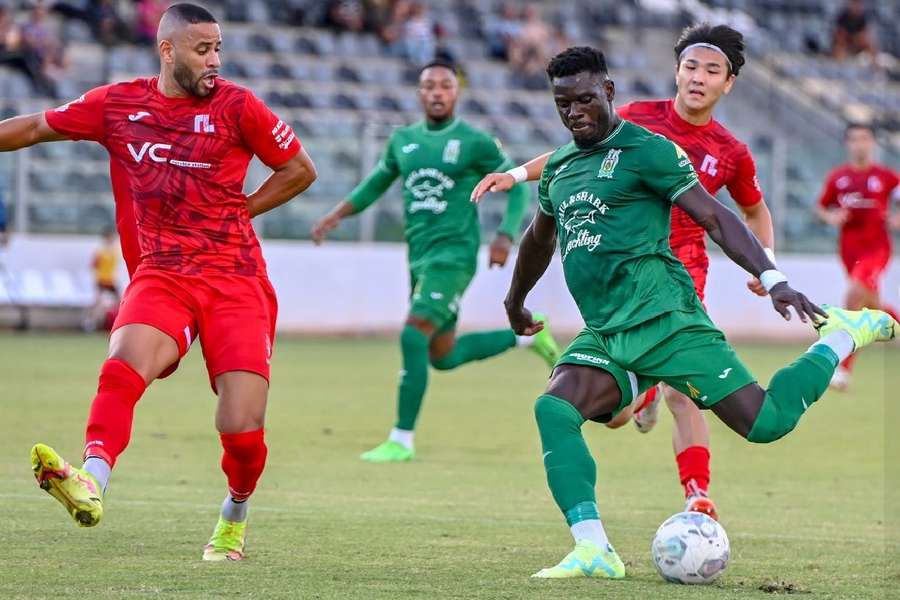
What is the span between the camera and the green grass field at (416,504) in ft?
20.1

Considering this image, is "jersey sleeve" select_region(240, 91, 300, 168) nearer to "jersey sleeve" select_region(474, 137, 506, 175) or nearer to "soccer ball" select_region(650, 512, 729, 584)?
"soccer ball" select_region(650, 512, 729, 584)

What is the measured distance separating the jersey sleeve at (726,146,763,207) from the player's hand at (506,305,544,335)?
1647 millimetres

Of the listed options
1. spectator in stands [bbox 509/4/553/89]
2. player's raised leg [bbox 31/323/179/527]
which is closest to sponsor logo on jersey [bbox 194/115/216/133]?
player's raised leg [bbox 31/323/179/527]

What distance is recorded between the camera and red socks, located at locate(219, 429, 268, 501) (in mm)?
6527

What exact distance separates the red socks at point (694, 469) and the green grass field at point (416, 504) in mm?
282

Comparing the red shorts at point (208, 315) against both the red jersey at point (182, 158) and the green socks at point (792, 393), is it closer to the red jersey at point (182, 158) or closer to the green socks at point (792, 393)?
the red jersey at point (182, 158)

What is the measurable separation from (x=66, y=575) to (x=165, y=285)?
126 centimetres

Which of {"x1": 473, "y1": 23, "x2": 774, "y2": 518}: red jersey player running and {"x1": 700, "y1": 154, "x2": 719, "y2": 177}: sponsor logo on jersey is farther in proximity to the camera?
{"x1": 700, "y1": 154, "x2": 719, "y2": 177}: sponsor logo on jersey

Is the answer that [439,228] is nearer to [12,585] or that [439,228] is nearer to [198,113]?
[198,113]

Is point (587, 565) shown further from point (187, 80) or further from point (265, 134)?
point (187, 80)

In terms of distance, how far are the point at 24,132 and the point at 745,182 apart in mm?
3619

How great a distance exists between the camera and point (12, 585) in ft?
18.8

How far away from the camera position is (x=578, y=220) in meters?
6.59

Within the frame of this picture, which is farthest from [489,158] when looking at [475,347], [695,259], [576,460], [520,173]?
[576,460]
